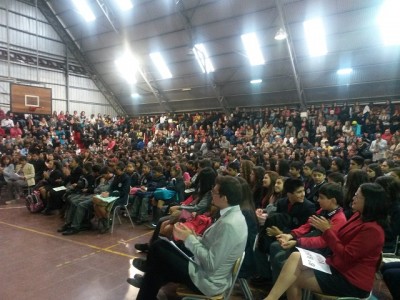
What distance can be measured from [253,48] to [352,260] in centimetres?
1319

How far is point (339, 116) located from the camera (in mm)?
13664

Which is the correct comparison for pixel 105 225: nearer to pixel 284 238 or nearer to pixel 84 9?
pixel 284 238

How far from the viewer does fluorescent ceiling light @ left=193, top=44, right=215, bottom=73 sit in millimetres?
15089

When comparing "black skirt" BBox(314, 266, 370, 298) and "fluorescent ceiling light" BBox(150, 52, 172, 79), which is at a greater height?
"fluorescent ceiling light" BBox(150, 52, 172, 79)

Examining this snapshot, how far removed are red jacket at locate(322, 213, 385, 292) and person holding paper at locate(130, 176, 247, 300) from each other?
699mm

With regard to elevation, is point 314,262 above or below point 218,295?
above

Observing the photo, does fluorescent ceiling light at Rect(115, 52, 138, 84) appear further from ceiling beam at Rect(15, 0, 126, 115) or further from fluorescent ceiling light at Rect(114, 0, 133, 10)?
fluorescent ceiling light at Rect(114, 0, 133, 10)

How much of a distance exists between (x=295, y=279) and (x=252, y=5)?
12.4 m

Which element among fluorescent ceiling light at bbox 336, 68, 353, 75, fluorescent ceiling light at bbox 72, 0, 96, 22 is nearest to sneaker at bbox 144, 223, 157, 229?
fluorescent ceiling light at bbox 336, 68, 353, 75

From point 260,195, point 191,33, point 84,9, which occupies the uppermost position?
point 84,9

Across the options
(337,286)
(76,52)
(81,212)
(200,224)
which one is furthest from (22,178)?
(76,52)

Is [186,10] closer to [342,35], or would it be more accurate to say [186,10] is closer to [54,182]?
[342,35]

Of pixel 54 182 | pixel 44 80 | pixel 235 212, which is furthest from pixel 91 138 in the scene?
pixel 235 212

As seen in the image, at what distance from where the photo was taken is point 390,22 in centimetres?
1091
